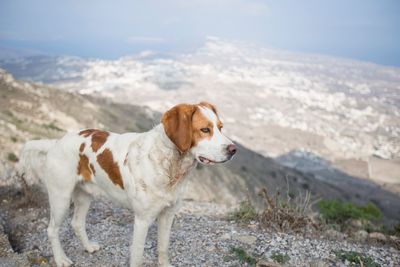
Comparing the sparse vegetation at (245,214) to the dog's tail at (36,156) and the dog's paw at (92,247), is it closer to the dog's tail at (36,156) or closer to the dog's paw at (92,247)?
the dog's paw at (92,247)

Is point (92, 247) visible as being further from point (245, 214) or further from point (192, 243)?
Answer: point (245, 214)

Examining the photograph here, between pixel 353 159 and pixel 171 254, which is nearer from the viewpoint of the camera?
pixel 171 254

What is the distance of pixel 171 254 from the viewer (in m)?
6.94

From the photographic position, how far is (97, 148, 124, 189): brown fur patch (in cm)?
529

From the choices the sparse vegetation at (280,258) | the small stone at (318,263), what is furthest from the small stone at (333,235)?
the sparse vegetation at (280,258)

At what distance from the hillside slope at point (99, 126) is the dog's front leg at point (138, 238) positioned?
683 inches

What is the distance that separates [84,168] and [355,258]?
5.14 metres

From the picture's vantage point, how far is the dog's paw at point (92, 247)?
22.7ft

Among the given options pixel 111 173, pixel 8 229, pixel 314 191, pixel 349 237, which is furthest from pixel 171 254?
pixel 314 191

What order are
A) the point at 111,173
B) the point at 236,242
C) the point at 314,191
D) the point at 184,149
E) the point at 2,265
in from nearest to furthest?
1. the point at 184,149
2. the point at 111,173
3. the point at 2,265
4. the point at 236,242
5. the point at 314,191

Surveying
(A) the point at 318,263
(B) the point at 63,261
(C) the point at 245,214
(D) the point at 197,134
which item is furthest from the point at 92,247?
(A) the point at 318,263

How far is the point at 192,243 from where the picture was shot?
739 centimetres

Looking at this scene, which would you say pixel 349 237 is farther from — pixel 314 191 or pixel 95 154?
pixel 314 191

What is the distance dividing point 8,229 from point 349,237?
26.0 feet
